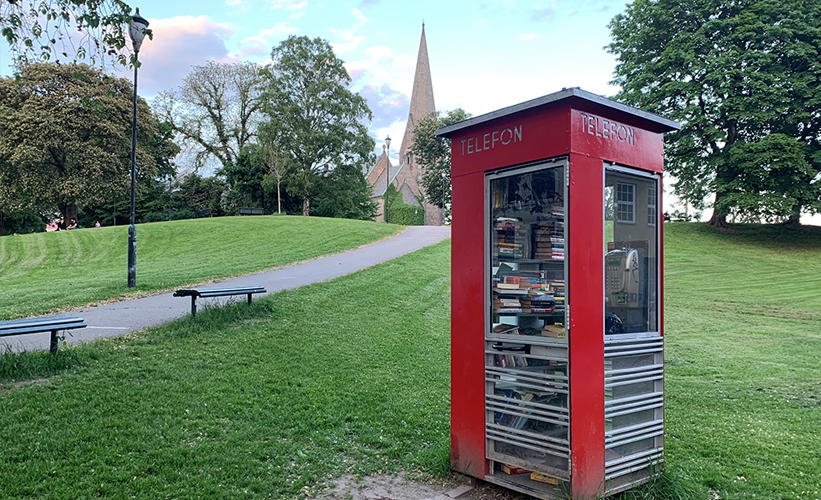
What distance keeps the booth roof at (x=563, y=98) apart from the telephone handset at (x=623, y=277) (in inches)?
43.6

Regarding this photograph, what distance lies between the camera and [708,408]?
6676mm

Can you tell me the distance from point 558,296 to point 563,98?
59.5 inches

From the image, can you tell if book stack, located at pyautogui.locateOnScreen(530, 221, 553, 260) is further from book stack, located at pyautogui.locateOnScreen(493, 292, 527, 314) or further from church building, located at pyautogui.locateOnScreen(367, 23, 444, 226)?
church building, located at pyautogui.locateOnScreen(367, 23, 444, 226)

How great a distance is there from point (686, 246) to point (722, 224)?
6.06 m

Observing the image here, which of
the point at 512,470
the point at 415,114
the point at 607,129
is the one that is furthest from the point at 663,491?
the point at 415,114

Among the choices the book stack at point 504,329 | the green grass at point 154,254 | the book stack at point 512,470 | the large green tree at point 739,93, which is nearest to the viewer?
the book stack at point 512,470

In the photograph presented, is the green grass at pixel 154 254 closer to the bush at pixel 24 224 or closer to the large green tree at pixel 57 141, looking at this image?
the large green tree at pixel 57 141

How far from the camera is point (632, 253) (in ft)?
15.0

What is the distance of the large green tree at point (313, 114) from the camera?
4209 centimetres

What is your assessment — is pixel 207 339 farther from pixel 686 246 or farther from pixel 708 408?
pixel 686 246

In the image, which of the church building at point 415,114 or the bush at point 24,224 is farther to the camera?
the church building at point 415,114

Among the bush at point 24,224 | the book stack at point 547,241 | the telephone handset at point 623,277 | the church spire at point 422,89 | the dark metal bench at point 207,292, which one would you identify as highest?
the church spire at point 422,89

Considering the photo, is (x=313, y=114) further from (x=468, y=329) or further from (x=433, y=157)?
(x=468, y=329)

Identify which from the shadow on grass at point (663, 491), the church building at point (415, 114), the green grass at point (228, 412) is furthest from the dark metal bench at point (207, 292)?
the church building at point (415, 114)
